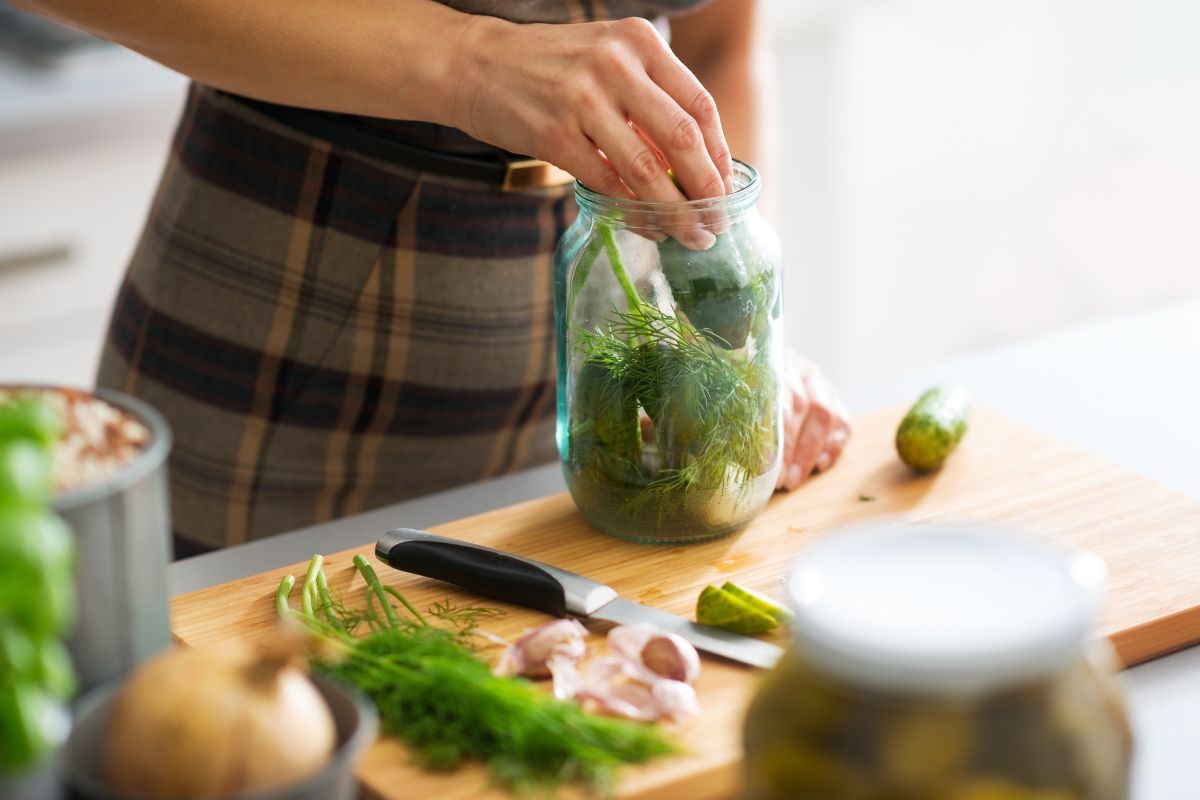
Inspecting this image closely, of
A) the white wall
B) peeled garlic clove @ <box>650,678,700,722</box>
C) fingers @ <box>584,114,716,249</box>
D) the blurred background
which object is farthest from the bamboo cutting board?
the white wall

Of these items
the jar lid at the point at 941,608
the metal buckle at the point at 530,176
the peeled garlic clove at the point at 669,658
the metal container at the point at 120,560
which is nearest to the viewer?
the jar lid at the point at 941,608

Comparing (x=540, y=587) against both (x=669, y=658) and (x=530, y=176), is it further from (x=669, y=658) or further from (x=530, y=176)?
(x=530, y=176)

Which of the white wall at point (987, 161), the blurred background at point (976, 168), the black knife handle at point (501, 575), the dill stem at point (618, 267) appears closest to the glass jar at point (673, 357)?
the dill stem at point (618, 267)

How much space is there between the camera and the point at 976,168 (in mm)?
3121

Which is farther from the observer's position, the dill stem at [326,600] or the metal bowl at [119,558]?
the dill stem at [326,600]

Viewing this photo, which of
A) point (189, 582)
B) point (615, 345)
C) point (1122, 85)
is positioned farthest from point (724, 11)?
point (1122, 85)

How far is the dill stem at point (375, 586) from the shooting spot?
2.96 feet

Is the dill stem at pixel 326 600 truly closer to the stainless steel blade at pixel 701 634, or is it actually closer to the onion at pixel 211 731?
the stainless steel blade at pixel 701 634

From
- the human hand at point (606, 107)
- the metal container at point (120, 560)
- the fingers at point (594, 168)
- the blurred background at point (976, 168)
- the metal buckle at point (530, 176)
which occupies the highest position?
the human hand at point (606, 107)

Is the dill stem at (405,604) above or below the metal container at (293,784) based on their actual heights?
below

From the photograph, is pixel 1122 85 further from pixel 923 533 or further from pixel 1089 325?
pixel 923 533

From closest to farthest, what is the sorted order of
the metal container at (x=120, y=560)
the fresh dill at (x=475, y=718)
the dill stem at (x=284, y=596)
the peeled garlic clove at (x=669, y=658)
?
the metal container at (x=120, y=560) → the fresh dill at (x=475, y=718) → the peeled garlic clove at (x=669, y=658) → the dill stem at (x=284, y=596)

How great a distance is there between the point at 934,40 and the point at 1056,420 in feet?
6.27

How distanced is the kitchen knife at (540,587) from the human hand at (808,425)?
0.73 feet
